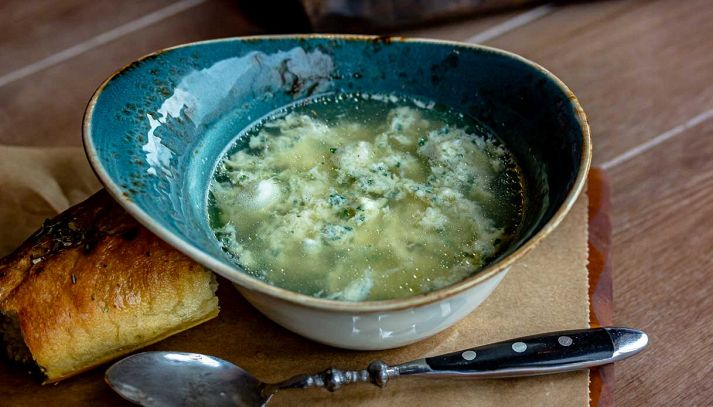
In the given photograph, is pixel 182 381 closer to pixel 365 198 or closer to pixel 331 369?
pixel 331 369

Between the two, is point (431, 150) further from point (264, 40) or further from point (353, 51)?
point (264, 40)

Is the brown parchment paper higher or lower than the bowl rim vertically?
lower

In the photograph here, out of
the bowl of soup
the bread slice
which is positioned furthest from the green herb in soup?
the bread slice

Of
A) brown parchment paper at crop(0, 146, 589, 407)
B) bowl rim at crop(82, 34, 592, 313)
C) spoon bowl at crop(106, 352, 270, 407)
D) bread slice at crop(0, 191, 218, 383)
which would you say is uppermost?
bowl rim at crop(82, 34, 592, 313)

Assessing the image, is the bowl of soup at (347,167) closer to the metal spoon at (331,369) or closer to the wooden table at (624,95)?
the metal spoon at (331,369)

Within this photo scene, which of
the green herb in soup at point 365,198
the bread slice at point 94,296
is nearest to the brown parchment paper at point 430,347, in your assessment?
the bread slice at point 94,296

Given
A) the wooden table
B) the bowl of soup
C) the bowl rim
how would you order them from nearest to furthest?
the bowl rim
the bowl of soup
the wooden table

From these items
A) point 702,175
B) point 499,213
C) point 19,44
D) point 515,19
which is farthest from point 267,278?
point 19,44

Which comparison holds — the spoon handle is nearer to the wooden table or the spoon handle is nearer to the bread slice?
the wooden table
